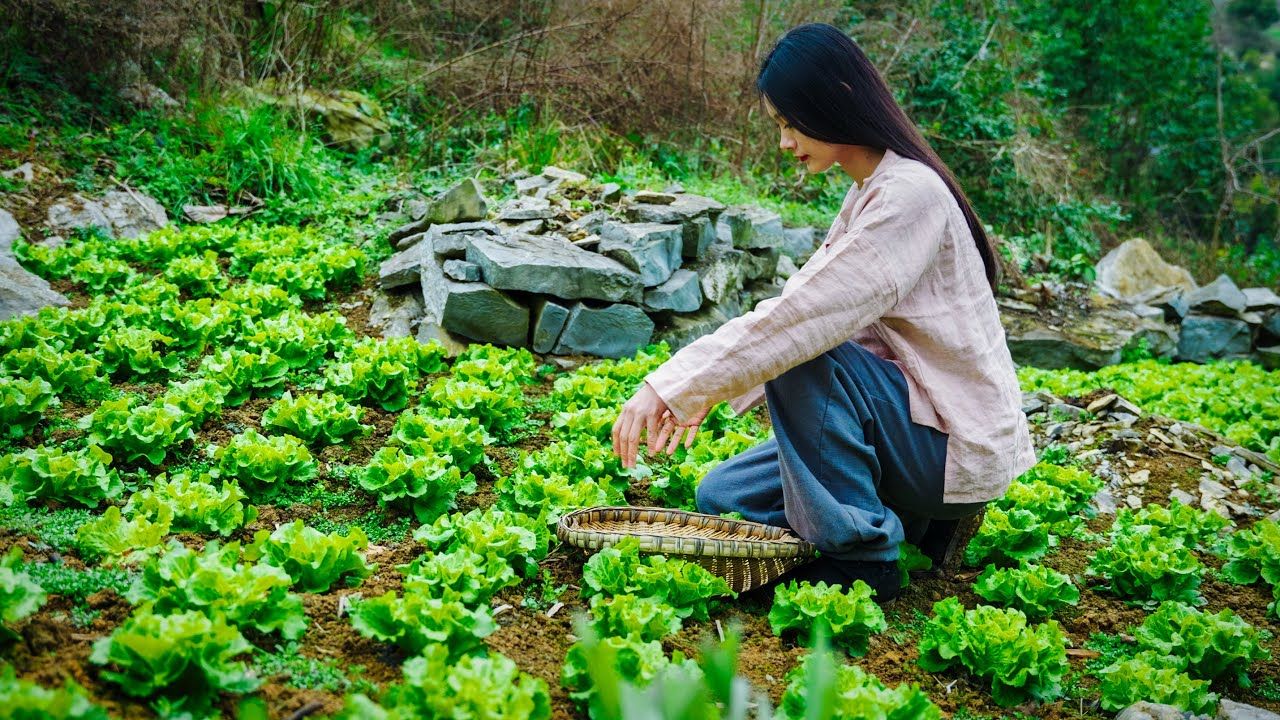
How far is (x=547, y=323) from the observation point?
492 centimetres

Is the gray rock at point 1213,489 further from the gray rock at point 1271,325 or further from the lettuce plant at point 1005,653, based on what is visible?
the gray rock at point 1271,325

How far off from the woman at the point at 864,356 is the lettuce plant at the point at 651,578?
28cm

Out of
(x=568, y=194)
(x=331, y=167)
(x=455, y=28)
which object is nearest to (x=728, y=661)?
(x=568, y=194)

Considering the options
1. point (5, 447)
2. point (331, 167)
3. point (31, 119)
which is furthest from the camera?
point (331, 167)

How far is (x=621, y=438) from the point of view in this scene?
2.40 metres

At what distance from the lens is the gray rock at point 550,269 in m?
4.81

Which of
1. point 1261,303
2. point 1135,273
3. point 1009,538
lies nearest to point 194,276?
point 1009,538

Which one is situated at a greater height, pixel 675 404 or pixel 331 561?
pixel 675 404

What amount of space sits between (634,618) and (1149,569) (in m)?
1.84

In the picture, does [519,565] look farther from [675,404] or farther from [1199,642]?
[1199,642]

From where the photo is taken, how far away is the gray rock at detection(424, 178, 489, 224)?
552cm

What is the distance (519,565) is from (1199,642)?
185 centimetres

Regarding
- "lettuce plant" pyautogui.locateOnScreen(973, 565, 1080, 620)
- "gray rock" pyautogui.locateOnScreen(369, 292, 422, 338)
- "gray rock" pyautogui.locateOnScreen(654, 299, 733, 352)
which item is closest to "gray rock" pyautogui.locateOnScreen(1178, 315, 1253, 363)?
"gray rock" pyautogui.locateOnScreen(654, 299, 733, 352)

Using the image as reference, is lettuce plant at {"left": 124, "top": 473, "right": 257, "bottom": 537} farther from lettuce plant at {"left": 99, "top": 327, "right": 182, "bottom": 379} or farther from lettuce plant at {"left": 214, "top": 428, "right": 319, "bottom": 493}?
lettuce plant at {"left": 99, "top": 327, "right": 182, "bottom": 379}
